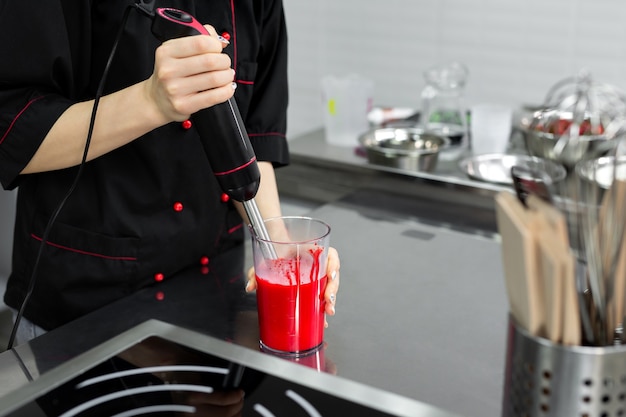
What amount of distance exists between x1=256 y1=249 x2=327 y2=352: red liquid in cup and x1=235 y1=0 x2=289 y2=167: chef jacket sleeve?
0.46 meters

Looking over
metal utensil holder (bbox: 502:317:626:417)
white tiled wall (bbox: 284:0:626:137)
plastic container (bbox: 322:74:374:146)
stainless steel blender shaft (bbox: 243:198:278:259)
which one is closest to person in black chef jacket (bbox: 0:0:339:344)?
stainless steel blender shaft (bbox: 243:198:278:259)

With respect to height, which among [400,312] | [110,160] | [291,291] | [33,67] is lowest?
[400,312]

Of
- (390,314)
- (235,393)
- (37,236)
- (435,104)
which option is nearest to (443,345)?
(390,314)

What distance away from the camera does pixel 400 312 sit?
4.00 ft

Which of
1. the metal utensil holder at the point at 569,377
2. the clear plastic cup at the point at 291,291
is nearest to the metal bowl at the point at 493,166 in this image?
the clear plastic cup at the point at 291,291

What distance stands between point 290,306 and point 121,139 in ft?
1.15

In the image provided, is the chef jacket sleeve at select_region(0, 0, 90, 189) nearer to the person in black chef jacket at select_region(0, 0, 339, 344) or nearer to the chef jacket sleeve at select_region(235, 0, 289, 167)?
the person in black chef jacket at select_region(0, 0, 339, 344)

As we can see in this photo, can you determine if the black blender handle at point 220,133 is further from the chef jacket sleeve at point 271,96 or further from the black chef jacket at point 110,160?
the chef jacket sleeve at point 271,96

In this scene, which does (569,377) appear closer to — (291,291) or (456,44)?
(291,291)

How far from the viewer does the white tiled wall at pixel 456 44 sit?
94.7 inches

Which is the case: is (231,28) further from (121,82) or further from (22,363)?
(22,363)

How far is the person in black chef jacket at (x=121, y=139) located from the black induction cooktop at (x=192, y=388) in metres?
0.16

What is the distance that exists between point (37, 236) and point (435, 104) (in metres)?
1.34

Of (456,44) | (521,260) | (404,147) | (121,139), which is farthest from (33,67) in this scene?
(456,44)
